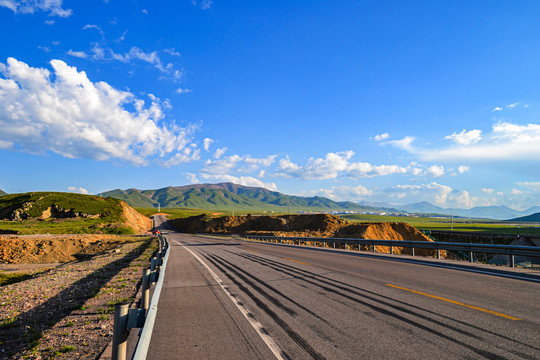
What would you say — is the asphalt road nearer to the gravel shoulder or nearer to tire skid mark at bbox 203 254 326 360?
tire skid mark at bbox 203 254 326 360

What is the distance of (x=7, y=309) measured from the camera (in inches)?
339

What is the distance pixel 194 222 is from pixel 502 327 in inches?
3837

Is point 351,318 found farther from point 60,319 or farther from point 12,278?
point 12,278

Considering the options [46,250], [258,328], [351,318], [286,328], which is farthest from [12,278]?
[351,318]

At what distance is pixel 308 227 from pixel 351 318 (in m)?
55.5

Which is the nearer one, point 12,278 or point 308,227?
point 12,278

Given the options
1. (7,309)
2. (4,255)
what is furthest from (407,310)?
(4,255)

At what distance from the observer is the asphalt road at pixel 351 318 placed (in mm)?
4516

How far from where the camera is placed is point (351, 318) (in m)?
5.93

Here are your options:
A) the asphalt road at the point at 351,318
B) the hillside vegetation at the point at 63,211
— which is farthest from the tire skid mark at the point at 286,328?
the hillside vegetation at the point at 63,211

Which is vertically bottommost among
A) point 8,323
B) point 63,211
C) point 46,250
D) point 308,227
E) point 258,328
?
point 46,250

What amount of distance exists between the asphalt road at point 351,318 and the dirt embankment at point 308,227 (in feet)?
91.0

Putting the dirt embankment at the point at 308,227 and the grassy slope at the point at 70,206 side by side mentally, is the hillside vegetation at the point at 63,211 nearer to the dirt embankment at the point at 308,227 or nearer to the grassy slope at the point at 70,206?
the grassy slope at the point at 70,206

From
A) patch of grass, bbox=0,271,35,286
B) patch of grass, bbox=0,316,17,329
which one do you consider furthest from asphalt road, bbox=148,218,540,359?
patch of grass, bbox=0,271,35,286
